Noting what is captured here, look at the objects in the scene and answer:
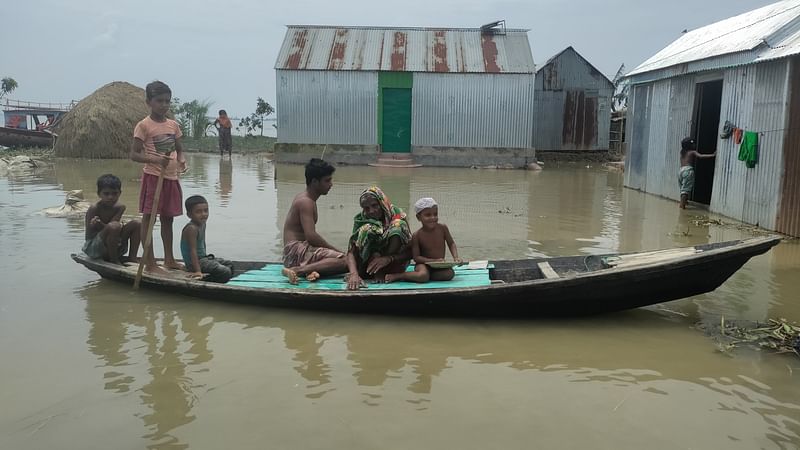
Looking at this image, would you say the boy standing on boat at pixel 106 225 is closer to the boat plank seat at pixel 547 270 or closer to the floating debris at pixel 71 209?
the boat plank seat at pixel 547 270

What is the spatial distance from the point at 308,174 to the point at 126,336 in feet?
6.17

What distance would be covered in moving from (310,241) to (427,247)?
1029mm

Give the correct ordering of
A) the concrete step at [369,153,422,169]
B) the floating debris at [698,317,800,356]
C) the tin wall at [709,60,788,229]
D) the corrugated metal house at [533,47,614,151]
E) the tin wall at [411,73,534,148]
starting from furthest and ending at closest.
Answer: the corrugated metal house at [533,47,614,151] < the tin wall at [411,73,534,148] < the concrete step at [369,153,422,169] < the tin wall at [709,60,788,229] < the floating debris at [698,317,800,356]

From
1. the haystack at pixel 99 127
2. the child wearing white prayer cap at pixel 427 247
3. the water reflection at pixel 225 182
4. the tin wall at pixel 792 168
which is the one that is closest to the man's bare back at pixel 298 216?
the child wearing white prayer cap at pixel 427 247

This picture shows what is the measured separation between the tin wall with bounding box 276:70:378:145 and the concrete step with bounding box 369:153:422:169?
0.76 m

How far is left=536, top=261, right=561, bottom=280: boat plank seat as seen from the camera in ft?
15.7

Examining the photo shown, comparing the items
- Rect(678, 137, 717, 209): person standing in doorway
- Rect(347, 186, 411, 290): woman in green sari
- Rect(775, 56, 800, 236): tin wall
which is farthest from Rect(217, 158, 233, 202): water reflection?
Rect(775, 56, 800, 236): tin wall

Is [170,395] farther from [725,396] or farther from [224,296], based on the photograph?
[725,396]

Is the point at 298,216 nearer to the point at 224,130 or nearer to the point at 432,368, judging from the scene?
the point at 432,368

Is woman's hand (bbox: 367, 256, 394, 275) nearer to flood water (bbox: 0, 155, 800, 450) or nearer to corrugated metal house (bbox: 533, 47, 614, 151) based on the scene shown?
flood water (bbox: 0, 155, 800, 450)

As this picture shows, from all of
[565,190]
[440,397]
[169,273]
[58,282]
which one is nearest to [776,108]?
[565,190]

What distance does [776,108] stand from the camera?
A: 827 cm

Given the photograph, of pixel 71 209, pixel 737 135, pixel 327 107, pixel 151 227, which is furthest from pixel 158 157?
pixel 327 107

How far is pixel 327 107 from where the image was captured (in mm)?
21141
